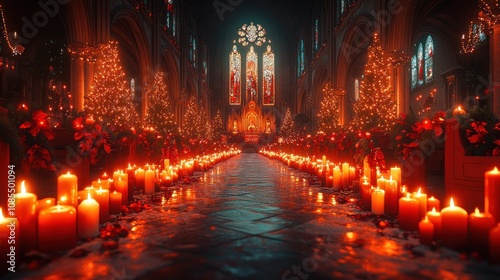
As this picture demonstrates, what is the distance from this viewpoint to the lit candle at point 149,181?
623 cm

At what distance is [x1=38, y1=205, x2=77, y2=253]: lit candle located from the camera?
2830mm

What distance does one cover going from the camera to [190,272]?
8.02 ft

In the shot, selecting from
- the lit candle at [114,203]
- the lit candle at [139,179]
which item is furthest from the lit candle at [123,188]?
the lit candle at [139,179]

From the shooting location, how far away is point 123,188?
16.3 feet

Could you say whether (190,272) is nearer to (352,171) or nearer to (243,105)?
(352,171)

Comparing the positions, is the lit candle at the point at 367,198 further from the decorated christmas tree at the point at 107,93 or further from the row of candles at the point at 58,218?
→ the decorated christmas tree at the point at 107,93

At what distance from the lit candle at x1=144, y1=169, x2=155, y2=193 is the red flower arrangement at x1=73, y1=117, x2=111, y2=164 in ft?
2.87

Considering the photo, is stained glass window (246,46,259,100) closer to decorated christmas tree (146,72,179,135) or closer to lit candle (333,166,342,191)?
decorated christmas tree (146,72,179,135)

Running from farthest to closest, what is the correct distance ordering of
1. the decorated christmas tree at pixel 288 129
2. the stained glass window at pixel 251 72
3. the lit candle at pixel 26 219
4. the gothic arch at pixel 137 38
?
the stained glass window at pixel 251 72 < the decorated christmas tree at pixel 288 129 < the gothic arch at pixel 137 38 < the lit candle at pixel 26 219

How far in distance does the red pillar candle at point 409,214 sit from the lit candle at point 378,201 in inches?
27.9

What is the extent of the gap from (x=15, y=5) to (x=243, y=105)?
28620 mm

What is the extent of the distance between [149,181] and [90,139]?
4.32ft

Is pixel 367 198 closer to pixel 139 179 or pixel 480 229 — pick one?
pixel 480 229

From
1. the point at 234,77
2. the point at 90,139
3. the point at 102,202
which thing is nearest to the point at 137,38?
the point at 90,139
